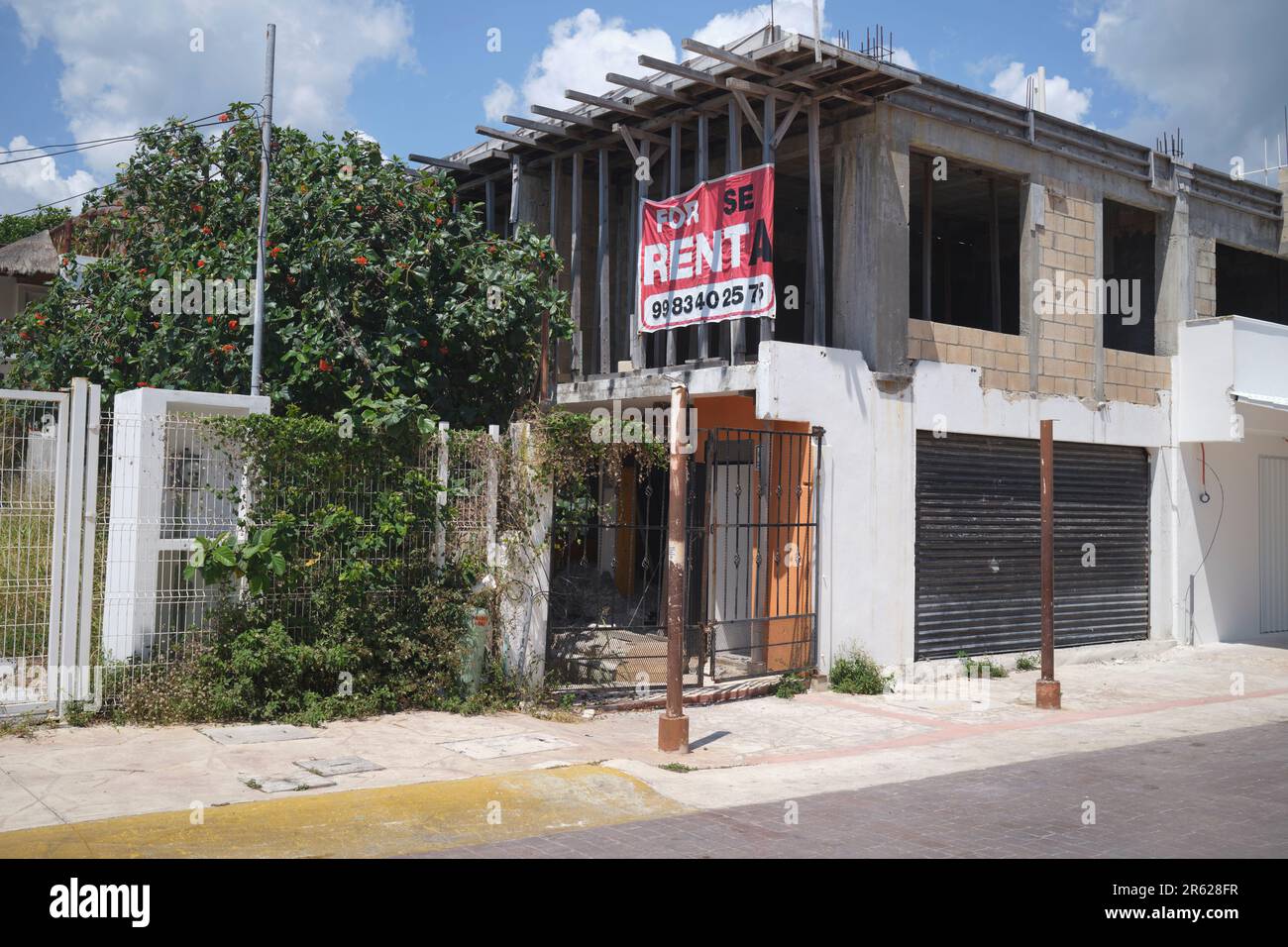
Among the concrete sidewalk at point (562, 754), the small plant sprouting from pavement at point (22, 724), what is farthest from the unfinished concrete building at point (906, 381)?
the small plant sprouting from pavement at point (22, 724)

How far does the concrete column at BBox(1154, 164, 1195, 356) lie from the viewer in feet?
55.0

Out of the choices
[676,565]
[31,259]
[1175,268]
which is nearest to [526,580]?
[676,565]

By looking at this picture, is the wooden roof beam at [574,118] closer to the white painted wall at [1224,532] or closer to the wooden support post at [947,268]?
the wooden support post at [947,268]

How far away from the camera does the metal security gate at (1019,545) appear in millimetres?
13688

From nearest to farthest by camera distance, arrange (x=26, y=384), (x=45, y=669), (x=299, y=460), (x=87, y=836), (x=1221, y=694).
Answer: (x=87, y=836) → (x=45, y=669) → (x=299, y=460) → (x=1221, y=694) → (x=26, y=384)

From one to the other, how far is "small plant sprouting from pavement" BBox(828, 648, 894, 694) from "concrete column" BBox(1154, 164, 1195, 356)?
7.78 m

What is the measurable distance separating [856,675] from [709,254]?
5110 millimetres

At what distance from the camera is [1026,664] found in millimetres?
14484

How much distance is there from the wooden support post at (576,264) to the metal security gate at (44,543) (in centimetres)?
750

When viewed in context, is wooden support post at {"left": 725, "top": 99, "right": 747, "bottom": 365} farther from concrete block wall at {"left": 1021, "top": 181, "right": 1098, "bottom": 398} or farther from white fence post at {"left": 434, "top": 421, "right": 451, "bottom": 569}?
→ concrete block wall at {"left": 1021, "top": 181, "right": 1098, "bottom": 398}
